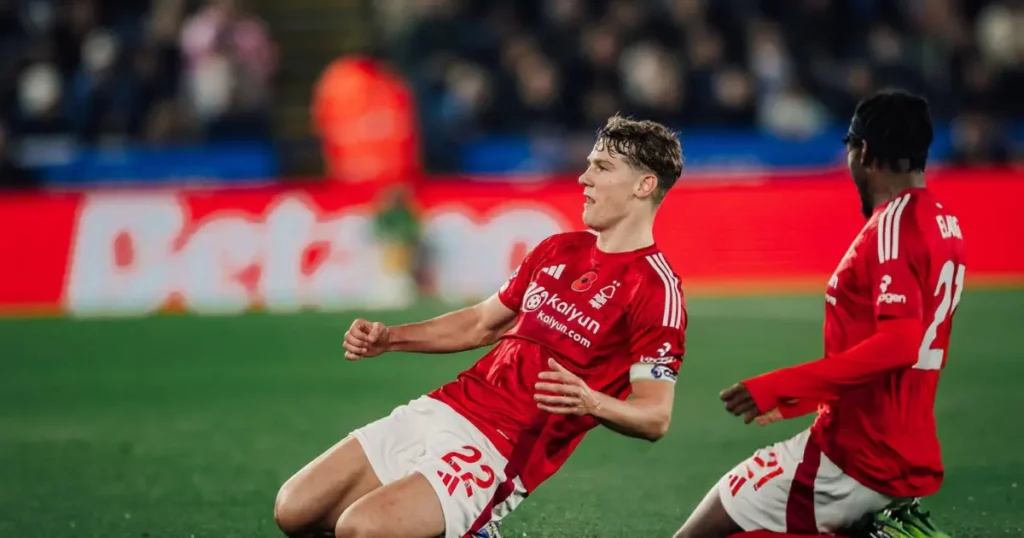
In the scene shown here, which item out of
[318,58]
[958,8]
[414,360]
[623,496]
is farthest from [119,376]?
[958,8]

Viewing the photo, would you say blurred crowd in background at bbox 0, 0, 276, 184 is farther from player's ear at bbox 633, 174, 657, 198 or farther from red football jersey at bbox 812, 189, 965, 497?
red football jersey at bbox 812, 189, 965, 497

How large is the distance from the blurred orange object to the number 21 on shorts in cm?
1146

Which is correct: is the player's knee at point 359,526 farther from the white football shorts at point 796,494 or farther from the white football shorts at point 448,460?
the white football shorts at point 796,494

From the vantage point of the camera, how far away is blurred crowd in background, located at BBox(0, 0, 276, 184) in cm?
1709

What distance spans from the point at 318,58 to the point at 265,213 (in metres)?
5.99

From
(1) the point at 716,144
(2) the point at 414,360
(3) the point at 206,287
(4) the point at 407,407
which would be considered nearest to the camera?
(4) the point at 407,407

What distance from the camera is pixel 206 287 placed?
590 inches

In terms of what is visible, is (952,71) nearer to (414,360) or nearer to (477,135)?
(477,135)

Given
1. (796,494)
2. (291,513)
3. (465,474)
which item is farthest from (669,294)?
(291,513)

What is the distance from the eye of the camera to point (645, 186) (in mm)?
5227

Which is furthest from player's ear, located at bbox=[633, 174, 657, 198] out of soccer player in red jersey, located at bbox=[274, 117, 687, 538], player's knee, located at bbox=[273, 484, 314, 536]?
player's knee, located at bbox=[273, 484, 314, 536]

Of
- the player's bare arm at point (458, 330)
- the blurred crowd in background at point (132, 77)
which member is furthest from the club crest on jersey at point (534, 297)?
the blurred crowd in background at point (132, 77)

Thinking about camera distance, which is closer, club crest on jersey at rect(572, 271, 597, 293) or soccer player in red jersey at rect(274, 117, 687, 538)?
soccer player in red jersey at rect(274, 117, 687, 538)

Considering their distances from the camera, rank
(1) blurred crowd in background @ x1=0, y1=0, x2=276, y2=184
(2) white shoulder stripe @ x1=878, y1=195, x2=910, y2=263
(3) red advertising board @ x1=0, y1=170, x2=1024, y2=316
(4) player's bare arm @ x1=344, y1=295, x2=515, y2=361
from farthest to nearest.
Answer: (1) blurred crowd in background @ x1=0, y1=0, x2=276, y2=184
(3) red advertising board @ x1=0, y1=170, x2=1024, y2=316
(4) player's bare arm @ x1=344, y1=295, x2=515, y2=361
(2) white shoulder stripe @ x1=878, y1=195, x2=910, y2=263
